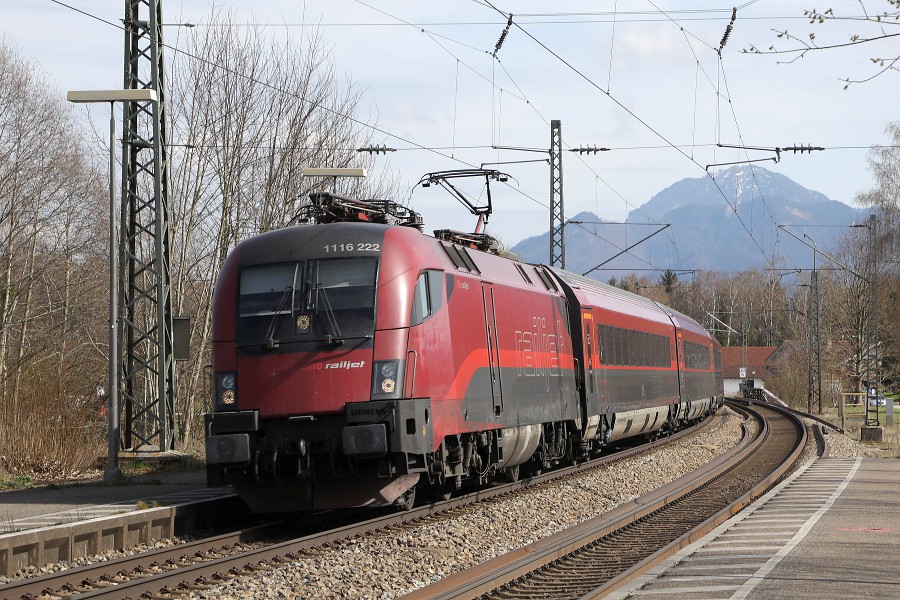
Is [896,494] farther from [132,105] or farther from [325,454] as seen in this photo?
[132,105]

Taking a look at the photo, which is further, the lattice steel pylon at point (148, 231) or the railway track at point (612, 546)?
the lattice steel pylon at point (148, 231)

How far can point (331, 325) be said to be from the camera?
12.9 meters

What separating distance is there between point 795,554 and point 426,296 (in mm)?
4993

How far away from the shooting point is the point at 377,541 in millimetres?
11938

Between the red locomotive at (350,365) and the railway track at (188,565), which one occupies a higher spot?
the red locomotive at (350,365)

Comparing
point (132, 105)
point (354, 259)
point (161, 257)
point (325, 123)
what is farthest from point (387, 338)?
point (325, 123)

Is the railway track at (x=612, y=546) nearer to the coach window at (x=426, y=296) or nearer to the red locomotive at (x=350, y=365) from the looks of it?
the red locomotive at (x=350, y=365)

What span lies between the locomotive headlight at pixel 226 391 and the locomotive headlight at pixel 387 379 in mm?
1658

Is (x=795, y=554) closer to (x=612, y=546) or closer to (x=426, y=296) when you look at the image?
(x=612, y=546)

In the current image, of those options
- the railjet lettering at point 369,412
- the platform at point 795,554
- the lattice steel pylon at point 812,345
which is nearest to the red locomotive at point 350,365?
the railjet lettering at point 369,412

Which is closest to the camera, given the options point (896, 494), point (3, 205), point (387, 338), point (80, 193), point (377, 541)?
point (377, 541)

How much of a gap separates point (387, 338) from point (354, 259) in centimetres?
107

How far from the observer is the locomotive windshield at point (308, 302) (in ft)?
42.3

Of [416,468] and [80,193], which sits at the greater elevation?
[80,193]
